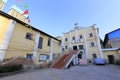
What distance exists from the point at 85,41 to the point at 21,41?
17601 millimetres

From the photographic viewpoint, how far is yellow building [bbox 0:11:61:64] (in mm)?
7602

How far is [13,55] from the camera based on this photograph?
809 centimetres

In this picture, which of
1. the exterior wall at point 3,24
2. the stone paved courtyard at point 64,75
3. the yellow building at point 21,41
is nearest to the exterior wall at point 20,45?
Answer: the yellow building at point 21,41

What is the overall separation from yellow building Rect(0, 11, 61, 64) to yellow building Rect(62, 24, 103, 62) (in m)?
10.7

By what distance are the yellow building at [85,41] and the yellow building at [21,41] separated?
10.7 meters

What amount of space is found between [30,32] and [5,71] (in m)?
5.60

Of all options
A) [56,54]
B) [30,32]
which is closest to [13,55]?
[30,32]

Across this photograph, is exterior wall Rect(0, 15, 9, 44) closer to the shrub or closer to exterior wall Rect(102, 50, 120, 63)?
the shrub

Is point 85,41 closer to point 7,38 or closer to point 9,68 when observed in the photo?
point 7,38

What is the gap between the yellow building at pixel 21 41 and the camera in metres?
7.60

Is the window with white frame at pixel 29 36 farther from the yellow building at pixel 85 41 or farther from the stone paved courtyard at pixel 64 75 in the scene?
the yellow building at pixel 85 41

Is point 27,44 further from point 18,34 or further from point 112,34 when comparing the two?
point 112,34

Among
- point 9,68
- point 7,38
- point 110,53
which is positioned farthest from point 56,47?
point 110,53

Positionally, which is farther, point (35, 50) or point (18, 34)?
point (35, 50)
